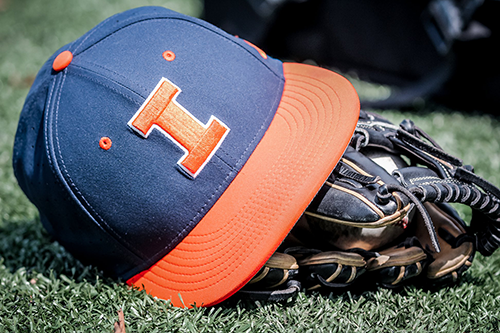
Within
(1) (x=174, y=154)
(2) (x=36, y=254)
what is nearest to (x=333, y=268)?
(1) (x=174, y=154)

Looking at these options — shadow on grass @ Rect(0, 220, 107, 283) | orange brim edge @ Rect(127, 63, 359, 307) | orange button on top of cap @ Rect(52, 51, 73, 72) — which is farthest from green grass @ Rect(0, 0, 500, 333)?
orange button on top of cap @ Rect(52, 51, 73, 72)

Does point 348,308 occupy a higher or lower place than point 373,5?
lower

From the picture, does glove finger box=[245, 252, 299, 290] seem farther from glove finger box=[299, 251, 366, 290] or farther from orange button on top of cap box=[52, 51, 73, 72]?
orange button on top of cap box=[52, 51, 73, 72]

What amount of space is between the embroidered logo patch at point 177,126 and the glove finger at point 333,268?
55cm

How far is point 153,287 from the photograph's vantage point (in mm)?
1552

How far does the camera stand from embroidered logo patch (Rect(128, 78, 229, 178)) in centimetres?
141

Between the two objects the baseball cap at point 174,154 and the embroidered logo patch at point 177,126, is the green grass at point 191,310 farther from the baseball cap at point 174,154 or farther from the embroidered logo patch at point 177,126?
the embroidered logo patch at point 177,126

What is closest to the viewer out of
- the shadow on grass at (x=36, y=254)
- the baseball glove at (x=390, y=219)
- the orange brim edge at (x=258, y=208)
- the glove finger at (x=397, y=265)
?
the orange brim edge at (x=258, y=208)

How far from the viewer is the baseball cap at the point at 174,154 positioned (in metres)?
1.41

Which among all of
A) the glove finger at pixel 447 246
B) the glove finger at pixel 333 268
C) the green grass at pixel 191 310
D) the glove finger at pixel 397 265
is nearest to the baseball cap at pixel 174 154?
the green grass at pixel 191 310

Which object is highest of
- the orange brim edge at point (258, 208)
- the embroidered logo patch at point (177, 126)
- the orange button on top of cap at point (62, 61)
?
the orange button on top of cap at point (62, 61)

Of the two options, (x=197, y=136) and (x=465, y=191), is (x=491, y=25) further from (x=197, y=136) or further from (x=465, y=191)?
(x=197, y=136)

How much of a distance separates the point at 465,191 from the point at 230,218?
0.86 metres

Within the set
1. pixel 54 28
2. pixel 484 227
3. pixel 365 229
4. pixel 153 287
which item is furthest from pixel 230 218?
pixel 54 28
